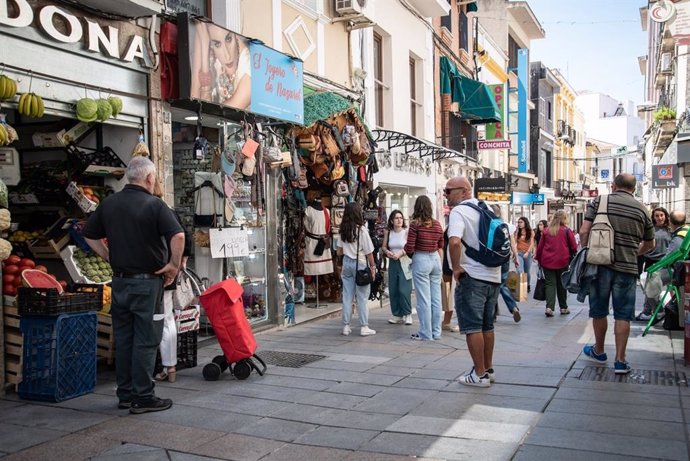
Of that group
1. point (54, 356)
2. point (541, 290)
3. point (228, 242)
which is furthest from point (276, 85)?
point (541, 290)

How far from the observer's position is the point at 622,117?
212 ft

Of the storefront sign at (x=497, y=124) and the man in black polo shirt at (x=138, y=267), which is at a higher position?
the storefront sign at (x=497, y=124)

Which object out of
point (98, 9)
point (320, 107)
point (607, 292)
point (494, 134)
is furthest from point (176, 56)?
point (494, 134)

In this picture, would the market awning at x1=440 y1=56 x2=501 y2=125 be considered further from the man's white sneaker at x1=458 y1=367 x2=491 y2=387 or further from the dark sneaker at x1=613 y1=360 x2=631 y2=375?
the man's white sneaker at x1=458 y1=367 x2=491 y2=387

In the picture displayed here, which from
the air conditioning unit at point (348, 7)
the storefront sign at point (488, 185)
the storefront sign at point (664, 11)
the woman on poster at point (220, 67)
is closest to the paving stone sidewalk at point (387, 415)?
the woman on poster at point (220, 67)

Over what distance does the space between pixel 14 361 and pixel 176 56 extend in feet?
12.3

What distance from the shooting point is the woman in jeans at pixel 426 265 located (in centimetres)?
838

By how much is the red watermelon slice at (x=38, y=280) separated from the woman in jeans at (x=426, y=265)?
14.1ft

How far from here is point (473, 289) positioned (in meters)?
5.77

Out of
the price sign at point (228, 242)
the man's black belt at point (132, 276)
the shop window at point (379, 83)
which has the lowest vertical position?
the man's black belt at point (132, 276)

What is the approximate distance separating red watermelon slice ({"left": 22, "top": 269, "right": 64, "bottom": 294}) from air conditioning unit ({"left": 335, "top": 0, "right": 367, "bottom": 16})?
751 centimetres

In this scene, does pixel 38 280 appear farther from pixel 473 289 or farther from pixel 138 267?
pixel 473 289

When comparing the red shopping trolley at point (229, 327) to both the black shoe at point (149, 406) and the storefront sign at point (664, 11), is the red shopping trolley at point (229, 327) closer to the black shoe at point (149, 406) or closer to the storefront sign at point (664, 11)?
the black shoe at point (149, 406)

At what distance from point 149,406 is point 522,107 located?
1117 inches
